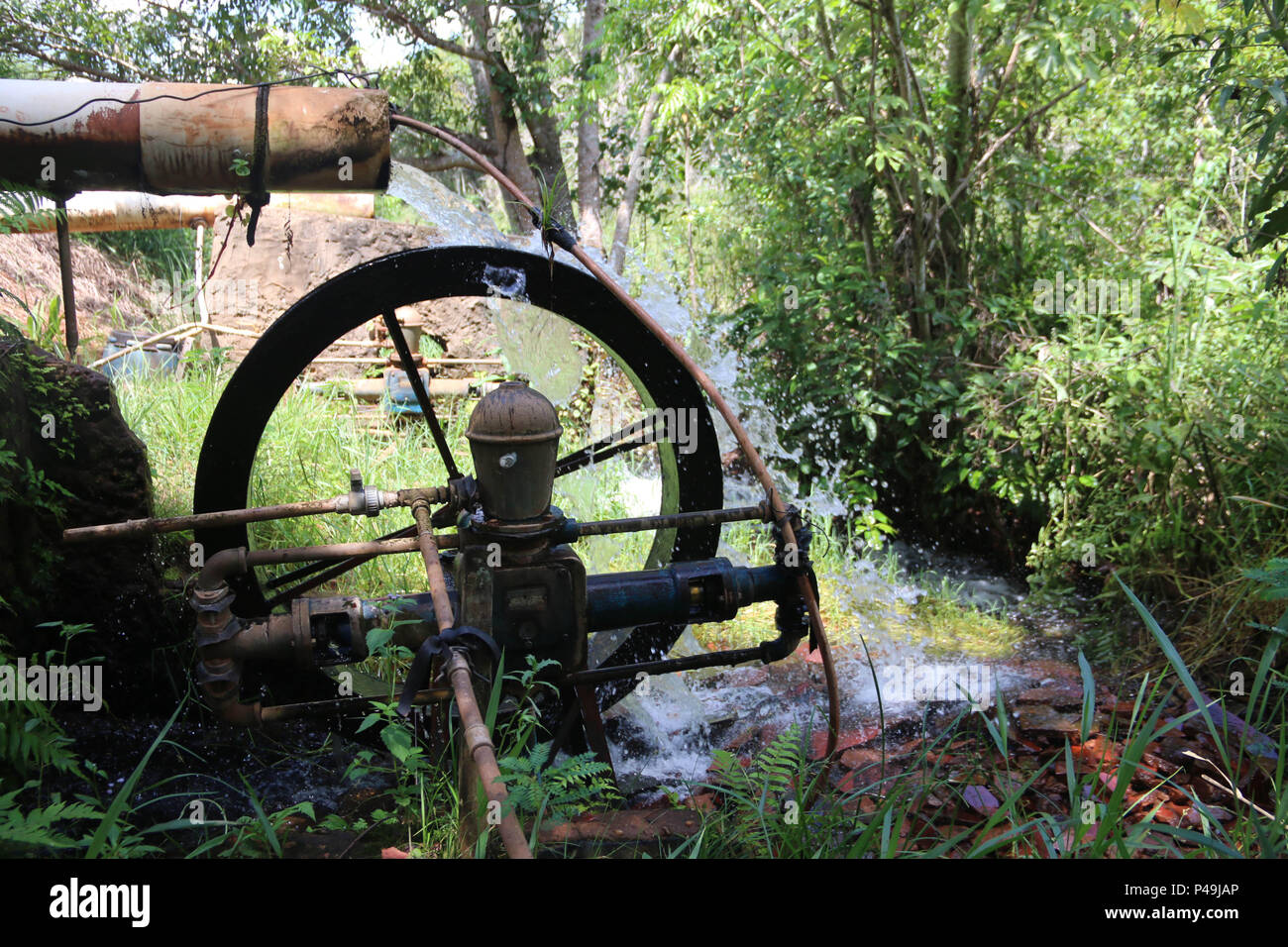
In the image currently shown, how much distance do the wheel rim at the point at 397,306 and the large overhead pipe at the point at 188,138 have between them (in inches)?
13.7

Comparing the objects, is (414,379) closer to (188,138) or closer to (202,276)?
(188,138)

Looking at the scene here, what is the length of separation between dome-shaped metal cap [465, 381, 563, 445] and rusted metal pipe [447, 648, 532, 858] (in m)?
0.93

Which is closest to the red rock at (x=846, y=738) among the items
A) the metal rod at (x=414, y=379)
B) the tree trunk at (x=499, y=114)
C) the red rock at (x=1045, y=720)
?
the red rock at (x=1045, y=720)

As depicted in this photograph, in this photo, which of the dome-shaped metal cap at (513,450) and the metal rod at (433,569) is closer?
the metal rod at (433,569)

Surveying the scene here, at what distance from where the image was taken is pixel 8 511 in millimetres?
2740

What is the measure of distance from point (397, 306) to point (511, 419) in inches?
32.7

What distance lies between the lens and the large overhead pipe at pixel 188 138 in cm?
277

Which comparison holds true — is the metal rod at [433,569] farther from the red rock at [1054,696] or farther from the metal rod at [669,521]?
the red rock at [1054,696]

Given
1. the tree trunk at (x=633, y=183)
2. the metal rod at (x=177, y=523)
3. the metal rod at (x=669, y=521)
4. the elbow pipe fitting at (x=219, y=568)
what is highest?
the tree trunk at (x=633, y=183)

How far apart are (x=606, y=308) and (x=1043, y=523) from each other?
273cm

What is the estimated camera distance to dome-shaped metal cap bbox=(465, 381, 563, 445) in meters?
2.67

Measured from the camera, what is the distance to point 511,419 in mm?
→ 2674
